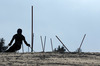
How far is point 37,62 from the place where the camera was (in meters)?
12.4

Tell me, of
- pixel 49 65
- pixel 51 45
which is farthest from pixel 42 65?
pixel 51 45

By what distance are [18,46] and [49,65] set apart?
7.69 meters

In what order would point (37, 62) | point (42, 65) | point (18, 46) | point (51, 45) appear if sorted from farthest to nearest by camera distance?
point (51, 45)
point (18, 46)
point (37, 62)
point (42, 65)

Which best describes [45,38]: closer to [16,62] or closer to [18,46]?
[18,46]

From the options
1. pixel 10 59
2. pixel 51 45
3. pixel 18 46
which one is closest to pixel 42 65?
pixel 10 59

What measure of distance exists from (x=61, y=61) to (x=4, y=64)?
1897mm

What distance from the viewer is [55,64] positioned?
1202 cm

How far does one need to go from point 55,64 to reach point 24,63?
2.93ft

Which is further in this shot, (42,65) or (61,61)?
(61,61)

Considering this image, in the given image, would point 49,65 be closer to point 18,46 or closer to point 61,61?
point 61,61

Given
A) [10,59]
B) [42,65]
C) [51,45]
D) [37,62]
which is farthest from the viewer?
[51,45]

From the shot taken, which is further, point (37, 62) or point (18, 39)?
point (18, 39)

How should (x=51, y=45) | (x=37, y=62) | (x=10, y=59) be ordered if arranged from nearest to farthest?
(x=37, y=62) → (x=10, y=59) → (x=51, y=45)

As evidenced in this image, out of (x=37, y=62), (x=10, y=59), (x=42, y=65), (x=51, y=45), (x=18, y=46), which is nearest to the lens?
(x=42, y=65)
